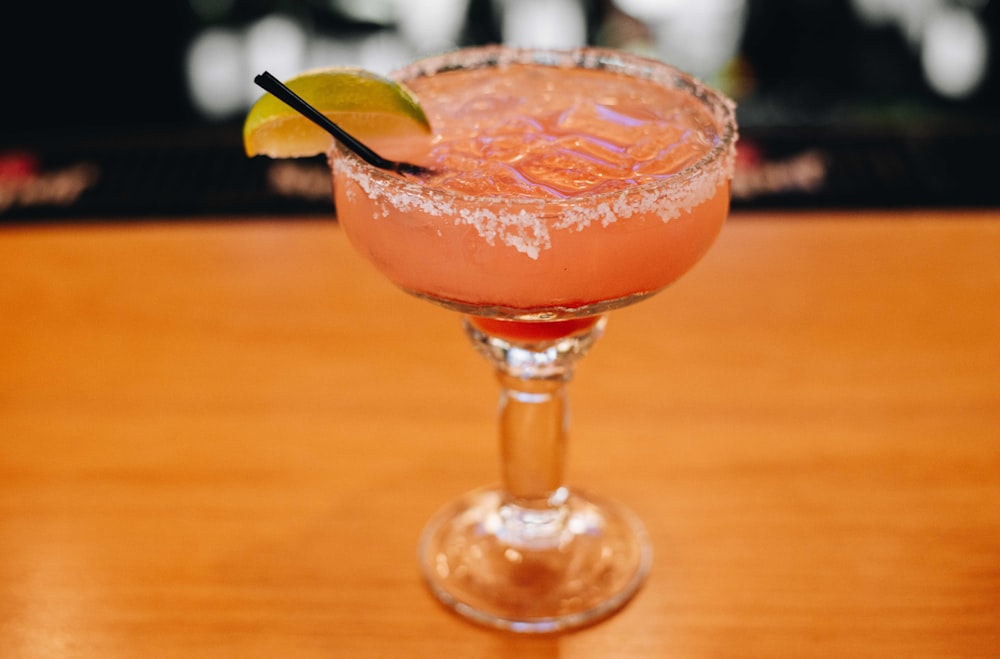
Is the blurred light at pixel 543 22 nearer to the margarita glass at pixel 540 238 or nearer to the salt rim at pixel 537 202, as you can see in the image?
the margarita glass at pixel 540 238

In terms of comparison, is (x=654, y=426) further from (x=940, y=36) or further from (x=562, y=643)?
(x=940, y=36)

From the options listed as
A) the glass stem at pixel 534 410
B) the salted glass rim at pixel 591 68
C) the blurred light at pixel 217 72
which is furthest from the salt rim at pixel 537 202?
the blurred light at pixel 217 72

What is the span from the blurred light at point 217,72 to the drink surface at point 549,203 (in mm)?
2963

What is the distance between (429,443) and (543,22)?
9.35 ft

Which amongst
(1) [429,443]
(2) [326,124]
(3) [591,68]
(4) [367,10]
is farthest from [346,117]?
(4) [367,10]

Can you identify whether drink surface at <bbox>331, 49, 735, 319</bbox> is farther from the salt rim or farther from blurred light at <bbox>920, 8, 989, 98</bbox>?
blurred light at <bbox>920, 8, 989, 98</bbox>

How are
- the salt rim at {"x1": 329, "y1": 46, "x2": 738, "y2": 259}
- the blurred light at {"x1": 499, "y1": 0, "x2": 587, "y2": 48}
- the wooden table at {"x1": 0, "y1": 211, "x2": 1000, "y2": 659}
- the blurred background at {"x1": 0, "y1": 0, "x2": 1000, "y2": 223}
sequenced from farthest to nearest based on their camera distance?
the blurred light at {"x1": 499, "y1": 0, "x2": 587, "y2": 48}, the blurred background at {"x1": 0, "y1": 0, "x2": 1000, "y2": 223}, the wooden table at {"x1": 0, "y1": 211, "x2": 1000, "y2": 659}, the salt rim at {"x1": 329, "y1": 46, "x2": 738, "y2": 259}

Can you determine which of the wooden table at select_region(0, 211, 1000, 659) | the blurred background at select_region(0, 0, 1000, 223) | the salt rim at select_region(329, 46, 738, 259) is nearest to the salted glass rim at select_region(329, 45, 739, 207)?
the salt rim at select_region(329, 46, 738, 259)

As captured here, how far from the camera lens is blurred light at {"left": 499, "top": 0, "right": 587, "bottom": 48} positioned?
3.69 metres

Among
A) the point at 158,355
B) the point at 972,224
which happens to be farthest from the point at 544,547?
the point at 972,224

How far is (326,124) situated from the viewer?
823 millimetres

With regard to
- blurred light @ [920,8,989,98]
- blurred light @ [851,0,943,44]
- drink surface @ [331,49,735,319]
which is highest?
drink surface @ [331,49,735,319]

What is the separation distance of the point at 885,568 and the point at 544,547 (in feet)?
1.09

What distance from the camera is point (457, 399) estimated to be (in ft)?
4.04
